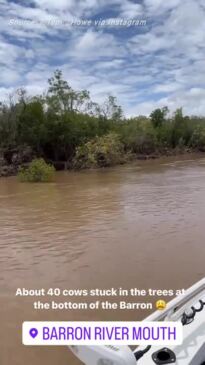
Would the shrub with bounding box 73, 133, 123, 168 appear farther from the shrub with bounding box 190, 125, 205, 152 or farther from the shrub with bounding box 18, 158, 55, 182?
the shrub with bounding box 190, 125, 205, 152

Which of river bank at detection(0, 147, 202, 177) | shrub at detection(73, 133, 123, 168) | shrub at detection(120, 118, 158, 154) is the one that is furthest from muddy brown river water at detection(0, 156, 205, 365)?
shrub at detection(120, 118, 158, 154)

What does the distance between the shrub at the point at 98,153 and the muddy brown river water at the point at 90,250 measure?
40.8 ft

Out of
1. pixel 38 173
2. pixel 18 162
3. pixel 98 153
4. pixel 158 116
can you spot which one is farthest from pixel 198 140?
pixel 38 173

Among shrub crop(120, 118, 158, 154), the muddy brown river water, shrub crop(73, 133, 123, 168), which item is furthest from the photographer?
shrub crop(120, 118, 158, 154)

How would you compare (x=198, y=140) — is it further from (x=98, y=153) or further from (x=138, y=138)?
(x=98, y=153)

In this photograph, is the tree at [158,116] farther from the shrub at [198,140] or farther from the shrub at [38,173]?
the shrub at [38,173]

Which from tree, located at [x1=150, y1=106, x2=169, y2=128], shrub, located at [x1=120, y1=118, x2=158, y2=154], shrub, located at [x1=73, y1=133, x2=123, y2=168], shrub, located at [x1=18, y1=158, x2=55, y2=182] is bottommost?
shrub, located at [x1=18, y1=158, x2=55, y2=182]

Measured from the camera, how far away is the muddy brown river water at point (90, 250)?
4.37m

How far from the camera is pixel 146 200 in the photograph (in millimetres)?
11891

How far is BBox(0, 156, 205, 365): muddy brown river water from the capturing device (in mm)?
4371

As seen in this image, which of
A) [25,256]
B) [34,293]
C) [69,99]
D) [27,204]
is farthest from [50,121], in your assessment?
[34,293]

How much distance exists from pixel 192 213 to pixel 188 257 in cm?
352

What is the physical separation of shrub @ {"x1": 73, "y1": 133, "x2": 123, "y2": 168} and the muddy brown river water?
1245 centimetres

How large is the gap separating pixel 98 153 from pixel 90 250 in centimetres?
1923
